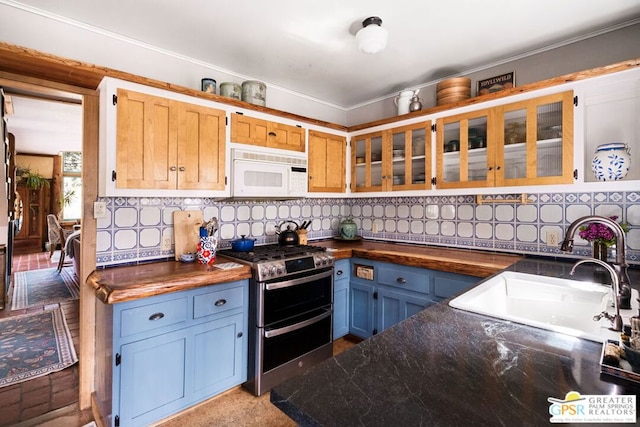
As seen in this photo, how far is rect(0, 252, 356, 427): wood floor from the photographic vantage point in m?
1.90

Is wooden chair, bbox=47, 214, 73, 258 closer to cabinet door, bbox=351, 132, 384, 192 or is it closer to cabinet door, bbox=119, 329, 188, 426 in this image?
cabinet door, bbox=119, 329, 188, 426

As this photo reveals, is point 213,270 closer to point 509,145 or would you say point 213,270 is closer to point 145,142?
point 145,142

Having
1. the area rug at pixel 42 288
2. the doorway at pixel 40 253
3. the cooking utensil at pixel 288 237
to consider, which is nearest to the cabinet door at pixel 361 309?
the cooking utensil at pixel 288 237

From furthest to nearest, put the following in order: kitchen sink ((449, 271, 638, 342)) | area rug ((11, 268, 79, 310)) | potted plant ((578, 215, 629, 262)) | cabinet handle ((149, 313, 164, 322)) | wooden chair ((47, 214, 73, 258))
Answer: wooden chair ((47, 214, 73, 258)) < area rug ((11, 268, 79, 310)) < potted plant ((578, 215, 629, 262)) < cabinet handle ((149, 313, 164, 322)) < kitchen sink ((449, 271, 638, 342))

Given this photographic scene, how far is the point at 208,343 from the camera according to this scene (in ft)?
6.44

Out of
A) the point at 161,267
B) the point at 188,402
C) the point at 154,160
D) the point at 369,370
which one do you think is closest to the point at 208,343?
the point at 188,402

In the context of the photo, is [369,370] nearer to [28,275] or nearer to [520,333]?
[520,333]

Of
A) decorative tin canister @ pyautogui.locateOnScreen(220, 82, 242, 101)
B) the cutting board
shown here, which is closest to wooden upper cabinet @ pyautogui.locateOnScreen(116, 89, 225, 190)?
decorative tin canister @ pyautogui.locateOnScreen(220, 82, 242, 101)

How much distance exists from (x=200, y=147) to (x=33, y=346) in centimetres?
248

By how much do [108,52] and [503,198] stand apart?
307 centimetres

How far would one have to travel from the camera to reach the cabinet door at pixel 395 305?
2428mm

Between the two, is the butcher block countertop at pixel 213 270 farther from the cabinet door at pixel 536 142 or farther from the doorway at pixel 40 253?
the doorway at pixel 40 253

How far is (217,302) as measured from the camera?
1.99 metres

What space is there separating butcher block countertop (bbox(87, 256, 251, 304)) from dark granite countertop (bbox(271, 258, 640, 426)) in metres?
1.27
